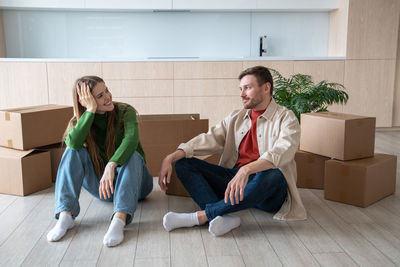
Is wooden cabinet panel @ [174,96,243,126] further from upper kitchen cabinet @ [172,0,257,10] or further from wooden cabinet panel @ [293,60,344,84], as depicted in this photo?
upper kitchen cabinet @ [172,0,257,10]

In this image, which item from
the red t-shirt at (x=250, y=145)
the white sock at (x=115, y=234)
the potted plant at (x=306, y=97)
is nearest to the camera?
the white sock at (x=115, y=234)

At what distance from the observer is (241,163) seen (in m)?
2.31

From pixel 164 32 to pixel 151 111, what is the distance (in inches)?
45.4

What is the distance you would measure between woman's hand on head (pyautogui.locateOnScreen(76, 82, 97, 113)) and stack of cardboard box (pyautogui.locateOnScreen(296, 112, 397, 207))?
1.37m

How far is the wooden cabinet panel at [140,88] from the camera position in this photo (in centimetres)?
466

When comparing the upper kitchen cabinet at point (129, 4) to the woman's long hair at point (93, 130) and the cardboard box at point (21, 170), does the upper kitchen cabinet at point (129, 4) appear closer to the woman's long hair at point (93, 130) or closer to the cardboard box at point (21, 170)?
the cardboard box at point (21, 170)

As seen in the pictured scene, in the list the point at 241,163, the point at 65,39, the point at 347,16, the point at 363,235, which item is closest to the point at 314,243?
the point at 363,235

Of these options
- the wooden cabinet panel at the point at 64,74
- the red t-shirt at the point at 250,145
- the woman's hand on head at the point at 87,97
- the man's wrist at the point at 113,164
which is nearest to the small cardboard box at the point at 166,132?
the red t-shirt at the point at 250,145

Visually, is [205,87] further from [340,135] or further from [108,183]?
[108,183]

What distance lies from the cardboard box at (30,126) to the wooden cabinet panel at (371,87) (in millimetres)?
3353

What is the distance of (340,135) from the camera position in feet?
8.19

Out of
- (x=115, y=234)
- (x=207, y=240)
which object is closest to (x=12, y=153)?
(x=115, y=234)

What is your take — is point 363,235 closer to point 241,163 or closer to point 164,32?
point 241,163

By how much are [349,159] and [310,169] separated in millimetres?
347
